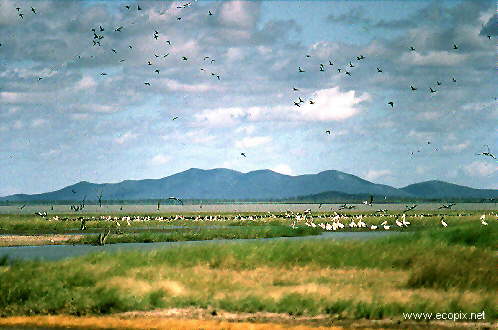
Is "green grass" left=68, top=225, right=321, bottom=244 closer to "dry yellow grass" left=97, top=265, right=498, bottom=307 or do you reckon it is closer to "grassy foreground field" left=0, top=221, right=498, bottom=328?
"grassy foreground field" left=0, top=221, right=498, bottom=328

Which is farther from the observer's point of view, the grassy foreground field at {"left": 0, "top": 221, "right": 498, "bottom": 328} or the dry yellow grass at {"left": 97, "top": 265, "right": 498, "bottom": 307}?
the dry yellow grass at {"left": 97, "top": 265, "right": 498, "bottom": 307}

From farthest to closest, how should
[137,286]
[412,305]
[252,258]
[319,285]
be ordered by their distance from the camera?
1. [252,258]
2. [319,285]
3. [137,286]
4. [412,305]

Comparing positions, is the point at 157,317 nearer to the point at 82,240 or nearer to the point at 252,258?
the point at 252,258

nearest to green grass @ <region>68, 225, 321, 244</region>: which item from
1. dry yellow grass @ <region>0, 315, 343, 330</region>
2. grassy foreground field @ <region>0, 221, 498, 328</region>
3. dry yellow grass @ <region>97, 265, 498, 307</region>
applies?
grassy foreground field @ <region>0, 221, 498, 328</region>

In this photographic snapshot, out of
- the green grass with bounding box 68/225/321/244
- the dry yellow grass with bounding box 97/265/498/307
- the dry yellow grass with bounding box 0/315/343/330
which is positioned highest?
the green grass with bounding box 68/225/321/244

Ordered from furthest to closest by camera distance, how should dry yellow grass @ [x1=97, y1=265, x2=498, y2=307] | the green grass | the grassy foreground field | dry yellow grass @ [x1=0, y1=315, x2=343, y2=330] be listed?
the green grass → dry yellow grass @ [x1=97, y1=265, x2=498, y2=307] → the grassy foreground field → dry yellow grass @ [x1=0, y1=315, x2=343, y2=330]

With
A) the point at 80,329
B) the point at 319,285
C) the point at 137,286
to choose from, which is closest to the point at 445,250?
the point at 319,285

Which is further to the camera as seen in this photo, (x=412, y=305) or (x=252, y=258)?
(x=252, y=258)

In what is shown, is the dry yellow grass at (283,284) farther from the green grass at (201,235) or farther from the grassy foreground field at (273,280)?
the green grass at (201,235)

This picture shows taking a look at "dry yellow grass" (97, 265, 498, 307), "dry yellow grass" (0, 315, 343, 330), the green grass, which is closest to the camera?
"dry yellow grass" (0, 315, 343, 330)
